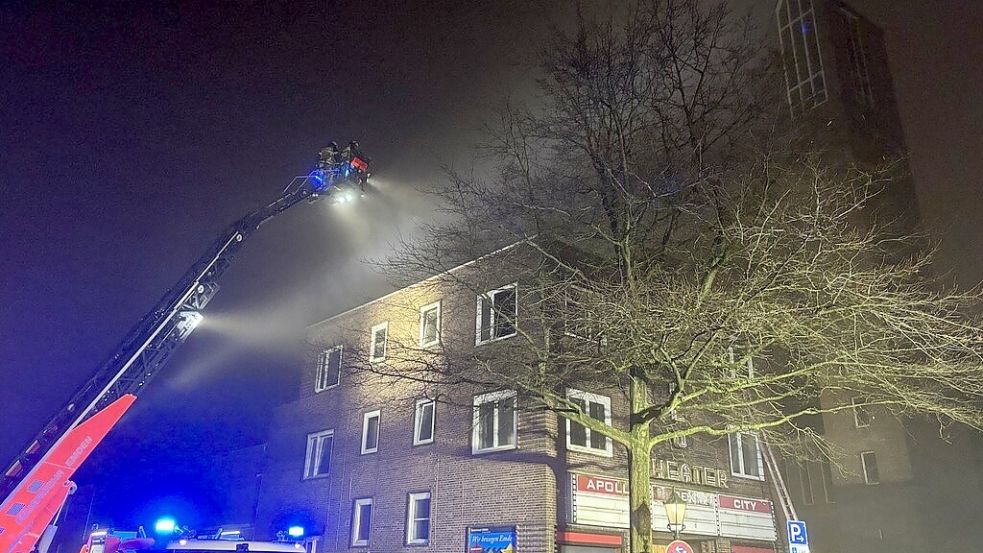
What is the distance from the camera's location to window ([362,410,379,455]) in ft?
66.0

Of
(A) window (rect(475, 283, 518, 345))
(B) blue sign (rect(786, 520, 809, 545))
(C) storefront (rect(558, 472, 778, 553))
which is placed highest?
(A) window (rect(475, 283, 518, 345))

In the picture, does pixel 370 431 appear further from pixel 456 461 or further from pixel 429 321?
pixel 456 461

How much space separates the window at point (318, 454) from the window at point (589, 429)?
8.96 meters

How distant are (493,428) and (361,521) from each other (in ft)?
18.5

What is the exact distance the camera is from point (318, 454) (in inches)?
867

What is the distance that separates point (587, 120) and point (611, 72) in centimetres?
100

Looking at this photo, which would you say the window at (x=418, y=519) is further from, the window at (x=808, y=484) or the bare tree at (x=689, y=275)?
the window at (x=808, y=484)

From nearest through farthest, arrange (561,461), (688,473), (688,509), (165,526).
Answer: (165,526), (561,461), (688,509), (688,473)

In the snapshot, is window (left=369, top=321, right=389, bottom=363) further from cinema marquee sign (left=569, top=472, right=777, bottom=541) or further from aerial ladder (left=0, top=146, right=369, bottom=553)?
cinema marquee sign (left=569, top=472, right=777, bottom=541)

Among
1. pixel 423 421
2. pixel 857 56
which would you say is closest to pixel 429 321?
pixel 423 421

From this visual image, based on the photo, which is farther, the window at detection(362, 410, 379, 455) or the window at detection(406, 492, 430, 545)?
the window at detection(362, 410, 379, 455)

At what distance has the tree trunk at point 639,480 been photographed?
36.0 feet

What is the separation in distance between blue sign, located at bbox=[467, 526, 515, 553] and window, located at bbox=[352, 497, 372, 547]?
4224mm

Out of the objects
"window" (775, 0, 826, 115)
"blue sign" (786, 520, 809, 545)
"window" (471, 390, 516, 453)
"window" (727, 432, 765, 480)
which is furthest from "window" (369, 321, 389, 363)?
"window" (775, 0, 826, 115)
